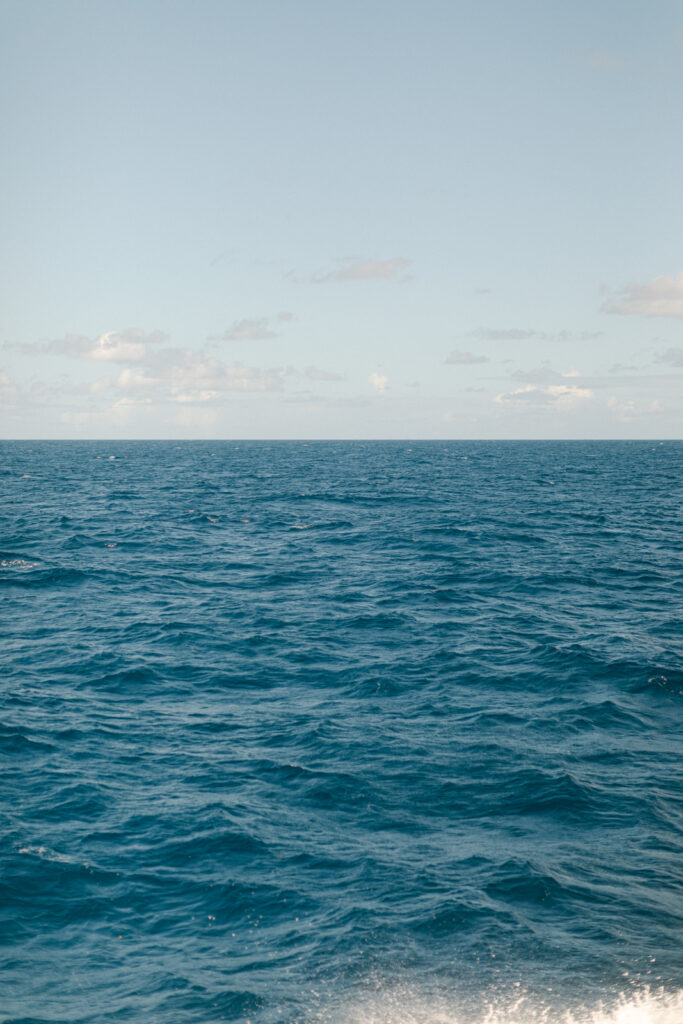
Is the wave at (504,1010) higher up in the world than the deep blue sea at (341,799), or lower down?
lower down

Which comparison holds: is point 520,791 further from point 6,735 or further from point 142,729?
point 6,735

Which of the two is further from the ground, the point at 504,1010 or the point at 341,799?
the point at 341,799

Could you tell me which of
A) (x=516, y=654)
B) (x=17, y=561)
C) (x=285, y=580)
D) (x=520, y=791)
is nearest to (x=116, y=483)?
(x=17, y=561)

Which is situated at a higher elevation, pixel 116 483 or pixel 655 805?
pixel 116 483

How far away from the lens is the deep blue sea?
12.1 meters

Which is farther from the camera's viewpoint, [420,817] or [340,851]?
[420,817]

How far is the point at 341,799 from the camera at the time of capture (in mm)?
17562

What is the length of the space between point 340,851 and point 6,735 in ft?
35.7

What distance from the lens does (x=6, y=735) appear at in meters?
20.9

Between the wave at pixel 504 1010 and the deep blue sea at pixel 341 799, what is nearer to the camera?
the wave at pixel 504 1010

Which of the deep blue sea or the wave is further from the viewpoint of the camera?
the deep blue sea

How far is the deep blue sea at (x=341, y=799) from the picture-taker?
12141 millimetres

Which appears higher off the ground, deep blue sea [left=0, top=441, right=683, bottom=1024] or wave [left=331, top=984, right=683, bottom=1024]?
deep blue sea [left=0, top=441, right=683, bottom=1024]

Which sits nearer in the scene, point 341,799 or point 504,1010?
point 504,1010
